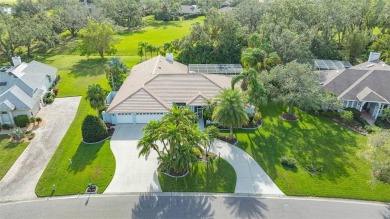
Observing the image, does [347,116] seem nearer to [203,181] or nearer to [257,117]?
[257,117]

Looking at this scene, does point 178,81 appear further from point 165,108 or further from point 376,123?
point 376,123

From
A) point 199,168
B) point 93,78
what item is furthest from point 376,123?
point 93,78

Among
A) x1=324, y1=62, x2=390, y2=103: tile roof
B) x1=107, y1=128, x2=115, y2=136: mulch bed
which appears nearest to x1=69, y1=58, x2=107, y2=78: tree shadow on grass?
x1=107, y1=128, x2=115, y2=136: mulch bed

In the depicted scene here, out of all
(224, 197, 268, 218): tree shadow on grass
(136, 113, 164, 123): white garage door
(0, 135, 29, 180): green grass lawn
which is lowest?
(0, 135, 29, 180): green grass lawn

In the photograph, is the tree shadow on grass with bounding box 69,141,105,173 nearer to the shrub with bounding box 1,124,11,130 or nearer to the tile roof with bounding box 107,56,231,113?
the tile roof with bounding box 107,56,231,113

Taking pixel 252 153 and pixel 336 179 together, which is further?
pixel 252 153

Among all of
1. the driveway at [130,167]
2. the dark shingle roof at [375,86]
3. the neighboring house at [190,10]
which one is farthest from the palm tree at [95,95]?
the neighboring house at [190,10]
